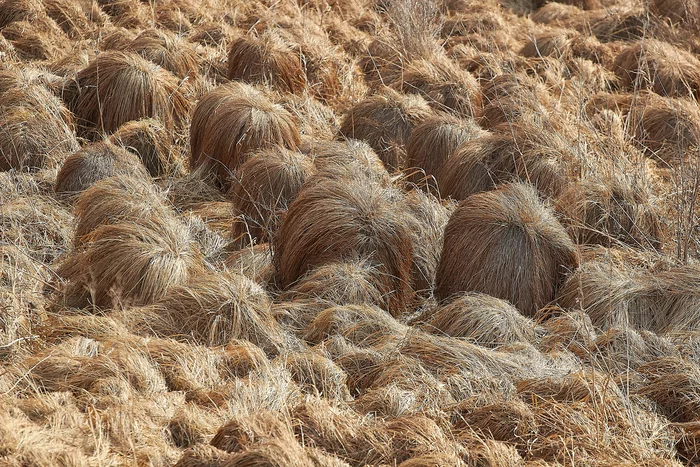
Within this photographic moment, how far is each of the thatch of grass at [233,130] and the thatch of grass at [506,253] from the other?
1525 millimetres

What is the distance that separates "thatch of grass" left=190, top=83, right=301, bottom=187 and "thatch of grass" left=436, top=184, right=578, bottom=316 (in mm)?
1525

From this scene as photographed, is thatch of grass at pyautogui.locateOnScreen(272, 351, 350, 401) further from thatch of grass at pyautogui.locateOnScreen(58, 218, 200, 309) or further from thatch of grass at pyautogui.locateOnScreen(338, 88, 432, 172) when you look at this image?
thatch of grass at pyautogui.locateOnScreen(338, 88, 432, 172)

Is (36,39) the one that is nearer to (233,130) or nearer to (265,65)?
(265,65)

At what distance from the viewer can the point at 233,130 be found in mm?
5773

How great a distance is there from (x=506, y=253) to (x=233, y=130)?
1988 mm

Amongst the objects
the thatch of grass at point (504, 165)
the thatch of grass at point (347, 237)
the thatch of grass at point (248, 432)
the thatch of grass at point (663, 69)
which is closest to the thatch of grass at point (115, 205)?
the thatch of grass at point (347, 237)

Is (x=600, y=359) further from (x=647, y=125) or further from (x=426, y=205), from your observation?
(x=647, y=125)

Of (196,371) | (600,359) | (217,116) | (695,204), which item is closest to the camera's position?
(196,371)

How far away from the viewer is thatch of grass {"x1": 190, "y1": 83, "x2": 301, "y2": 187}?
5.75 meters

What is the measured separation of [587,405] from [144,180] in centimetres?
291

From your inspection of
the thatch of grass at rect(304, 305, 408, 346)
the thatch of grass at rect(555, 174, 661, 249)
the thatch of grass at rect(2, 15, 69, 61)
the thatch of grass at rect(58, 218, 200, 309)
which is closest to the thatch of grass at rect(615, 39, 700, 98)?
the thatch of grass at rect(555, 174, 661, 249)

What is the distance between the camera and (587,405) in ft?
10.9

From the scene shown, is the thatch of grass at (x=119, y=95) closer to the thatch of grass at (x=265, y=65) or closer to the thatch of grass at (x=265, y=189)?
the thatch of grass at (x=265, y=65)

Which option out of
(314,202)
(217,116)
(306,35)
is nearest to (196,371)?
(314,202)
